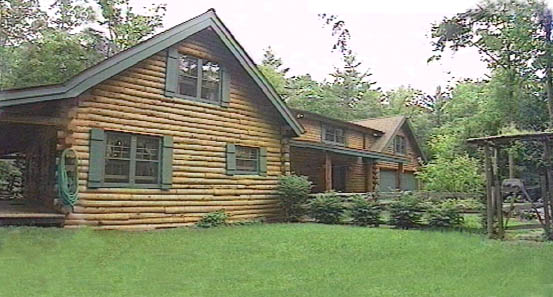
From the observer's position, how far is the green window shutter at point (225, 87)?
1312 centimetres

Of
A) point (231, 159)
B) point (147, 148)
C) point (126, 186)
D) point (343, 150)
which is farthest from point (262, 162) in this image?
point (343, 150)

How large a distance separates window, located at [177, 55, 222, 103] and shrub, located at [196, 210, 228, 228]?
2743mm

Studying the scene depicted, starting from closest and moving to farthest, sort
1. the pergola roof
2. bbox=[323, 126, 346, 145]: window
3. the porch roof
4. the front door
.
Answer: the pergola roof → the porch roof → bbox=[323, 126, 346, 145]: window → the front door

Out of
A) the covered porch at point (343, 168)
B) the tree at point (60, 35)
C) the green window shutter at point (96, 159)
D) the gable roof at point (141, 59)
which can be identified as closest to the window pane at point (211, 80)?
the gable roof at point (141, 59)

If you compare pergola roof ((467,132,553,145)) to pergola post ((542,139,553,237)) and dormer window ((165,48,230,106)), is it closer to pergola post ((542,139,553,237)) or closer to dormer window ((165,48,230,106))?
pergola post ((542,139,553,237))

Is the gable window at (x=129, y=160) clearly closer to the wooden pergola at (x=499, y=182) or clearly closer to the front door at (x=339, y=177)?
the wooden pergola at (x=499, y=182)

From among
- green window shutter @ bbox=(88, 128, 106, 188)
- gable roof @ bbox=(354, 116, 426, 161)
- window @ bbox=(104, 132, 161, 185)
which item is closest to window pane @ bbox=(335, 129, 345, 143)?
gable roof @ bbox=(354, 116, 426, 161)

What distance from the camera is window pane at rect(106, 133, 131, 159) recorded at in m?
10.9

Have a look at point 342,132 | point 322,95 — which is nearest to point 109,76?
point 342,132

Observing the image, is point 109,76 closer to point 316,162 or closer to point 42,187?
point 42,187

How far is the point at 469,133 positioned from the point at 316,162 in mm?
7343

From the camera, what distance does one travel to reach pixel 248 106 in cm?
1377

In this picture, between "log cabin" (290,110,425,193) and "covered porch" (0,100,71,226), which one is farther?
"log cabin" (290,110,425,193)

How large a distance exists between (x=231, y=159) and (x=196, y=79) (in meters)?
2.14
